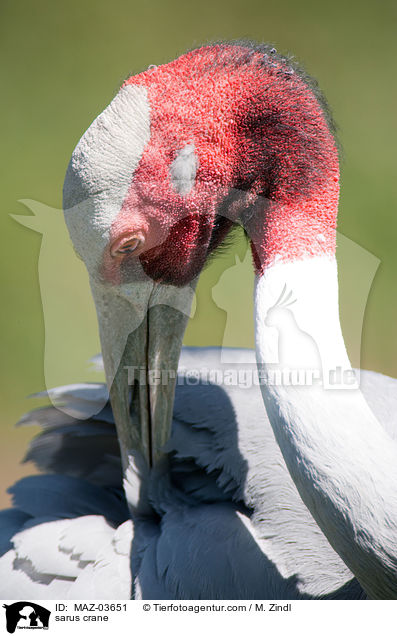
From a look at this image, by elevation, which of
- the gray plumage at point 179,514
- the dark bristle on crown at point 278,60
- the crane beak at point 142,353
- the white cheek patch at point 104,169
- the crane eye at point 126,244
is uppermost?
the dark bristle on crown at point 278,60

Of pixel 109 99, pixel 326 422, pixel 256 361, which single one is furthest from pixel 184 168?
pixel 109 99

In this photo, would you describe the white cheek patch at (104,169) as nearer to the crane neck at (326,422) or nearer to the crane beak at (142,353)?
the crane beak at (142,353)

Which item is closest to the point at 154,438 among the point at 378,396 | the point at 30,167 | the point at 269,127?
the point at 378,396

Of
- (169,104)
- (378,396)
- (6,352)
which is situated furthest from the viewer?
(6,352)

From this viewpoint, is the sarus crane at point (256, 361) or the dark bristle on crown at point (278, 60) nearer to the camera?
the sarus crane at point (256, 361)

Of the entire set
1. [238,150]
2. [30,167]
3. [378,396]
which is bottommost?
[378,396]

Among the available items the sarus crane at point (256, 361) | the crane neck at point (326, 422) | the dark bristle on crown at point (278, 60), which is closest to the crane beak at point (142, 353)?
the sarus crane at point (256, 361)

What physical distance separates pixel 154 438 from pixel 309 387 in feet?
1.47

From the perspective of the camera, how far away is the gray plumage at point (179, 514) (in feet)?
4.26

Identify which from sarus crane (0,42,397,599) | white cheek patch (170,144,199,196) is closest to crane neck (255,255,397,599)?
sarus crane (0,42,397,599)

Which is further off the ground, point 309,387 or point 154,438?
point 309,387
